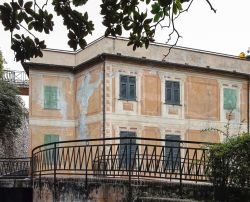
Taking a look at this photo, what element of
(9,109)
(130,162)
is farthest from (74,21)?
(9,109)

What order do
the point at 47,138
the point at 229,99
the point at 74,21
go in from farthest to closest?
the point at 229,99
the point at 47,138
the point at 74,21

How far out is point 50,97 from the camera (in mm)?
27641

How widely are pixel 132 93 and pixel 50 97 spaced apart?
4615 millimetres

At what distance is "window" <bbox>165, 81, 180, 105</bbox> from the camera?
2703 cm

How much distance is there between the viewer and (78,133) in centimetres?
2784

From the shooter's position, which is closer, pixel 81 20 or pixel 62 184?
pixel 81 20

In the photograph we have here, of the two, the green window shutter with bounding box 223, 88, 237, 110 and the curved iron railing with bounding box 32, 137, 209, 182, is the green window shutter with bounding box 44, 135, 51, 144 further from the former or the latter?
the curved iron railing with bounding box 32, 137, 209, 182

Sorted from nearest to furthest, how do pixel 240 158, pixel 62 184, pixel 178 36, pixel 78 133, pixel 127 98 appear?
pixel 178 36
pixel 240 158
pixel 62 184
pixel 127 98
pixel 78 133

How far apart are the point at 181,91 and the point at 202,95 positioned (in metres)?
1.37

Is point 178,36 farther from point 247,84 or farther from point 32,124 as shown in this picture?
point 247,84

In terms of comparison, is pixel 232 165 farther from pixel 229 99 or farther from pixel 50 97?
pixel 229 99

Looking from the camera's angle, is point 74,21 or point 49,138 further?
point 49,138

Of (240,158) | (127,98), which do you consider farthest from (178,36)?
(127,98)

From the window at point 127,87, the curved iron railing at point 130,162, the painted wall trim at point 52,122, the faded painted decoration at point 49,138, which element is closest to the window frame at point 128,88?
the window at point 127,87
